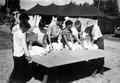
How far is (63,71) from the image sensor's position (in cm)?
585

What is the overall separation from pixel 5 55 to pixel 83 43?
10.9ft

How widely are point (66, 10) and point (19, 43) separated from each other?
3474 millimetres

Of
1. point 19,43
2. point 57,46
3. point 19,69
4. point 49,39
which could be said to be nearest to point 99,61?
point 57,46

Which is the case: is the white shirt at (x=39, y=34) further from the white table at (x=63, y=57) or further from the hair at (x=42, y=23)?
the white table at (x=63, y=57)

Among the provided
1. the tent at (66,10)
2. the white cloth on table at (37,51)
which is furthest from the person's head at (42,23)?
the tent at (66,10)

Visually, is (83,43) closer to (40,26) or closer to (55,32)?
(55,32)

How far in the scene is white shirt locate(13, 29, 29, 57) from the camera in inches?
158

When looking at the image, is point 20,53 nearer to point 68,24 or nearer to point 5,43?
point 68,24

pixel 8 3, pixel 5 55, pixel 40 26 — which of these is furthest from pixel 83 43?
pixel 8 3

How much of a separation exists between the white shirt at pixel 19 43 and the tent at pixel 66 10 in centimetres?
252

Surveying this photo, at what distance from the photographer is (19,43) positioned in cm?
407

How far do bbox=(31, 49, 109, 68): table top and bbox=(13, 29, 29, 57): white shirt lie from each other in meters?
0.41

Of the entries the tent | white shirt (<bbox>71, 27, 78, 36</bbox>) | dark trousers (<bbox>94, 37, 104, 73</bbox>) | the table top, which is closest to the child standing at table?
the table top

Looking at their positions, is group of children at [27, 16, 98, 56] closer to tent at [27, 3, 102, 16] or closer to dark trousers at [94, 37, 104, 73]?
dark trousers at [94, 37, 104, 73]
